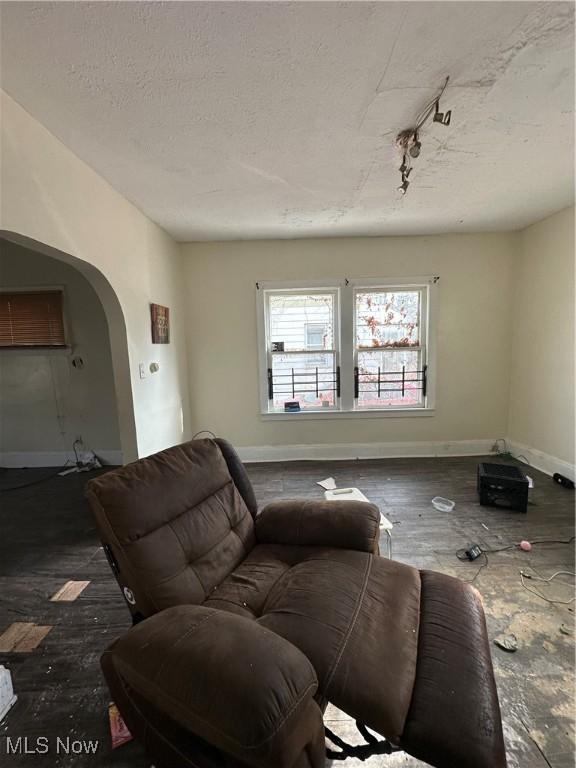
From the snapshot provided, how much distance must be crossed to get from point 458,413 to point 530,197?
7.02 ft

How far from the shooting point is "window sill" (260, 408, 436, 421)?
144 inches

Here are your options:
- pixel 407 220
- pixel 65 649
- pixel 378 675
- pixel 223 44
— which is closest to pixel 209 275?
pixel 407 220

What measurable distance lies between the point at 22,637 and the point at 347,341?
10.7ft

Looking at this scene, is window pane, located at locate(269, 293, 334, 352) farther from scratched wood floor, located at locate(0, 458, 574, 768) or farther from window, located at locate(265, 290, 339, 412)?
scratched wood floor, located at locate(0, 458, 574, 768)

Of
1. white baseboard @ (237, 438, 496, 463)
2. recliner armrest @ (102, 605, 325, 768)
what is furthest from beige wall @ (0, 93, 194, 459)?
recliner armrest @ (102, 605, 325, 768)

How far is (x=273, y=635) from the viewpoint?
0.90 m

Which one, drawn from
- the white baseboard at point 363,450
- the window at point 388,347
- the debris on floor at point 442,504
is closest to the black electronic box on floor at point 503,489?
the debris on floor at point 442,504

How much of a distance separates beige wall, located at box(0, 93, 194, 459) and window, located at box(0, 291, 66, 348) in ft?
4.47

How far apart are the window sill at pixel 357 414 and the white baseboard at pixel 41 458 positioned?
1.88 meters

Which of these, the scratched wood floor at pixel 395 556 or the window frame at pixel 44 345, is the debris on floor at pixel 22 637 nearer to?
the scratched wood floor at pixel 395 556

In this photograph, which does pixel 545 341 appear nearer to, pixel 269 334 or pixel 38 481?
pixel 269 334

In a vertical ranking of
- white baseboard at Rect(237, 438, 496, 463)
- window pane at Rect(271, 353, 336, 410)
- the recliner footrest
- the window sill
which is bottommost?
white baseboard at Rect(237, 438, 496, 463)

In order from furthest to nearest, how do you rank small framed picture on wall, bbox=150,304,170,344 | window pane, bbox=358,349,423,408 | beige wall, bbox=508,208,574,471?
window pane, bbox=358,349,423,408, beige wall, bbox=508,208,574,471, small framed picture on wall, bbox=150,304,170,344

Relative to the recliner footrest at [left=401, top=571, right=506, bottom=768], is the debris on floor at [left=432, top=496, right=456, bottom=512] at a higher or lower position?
lower
